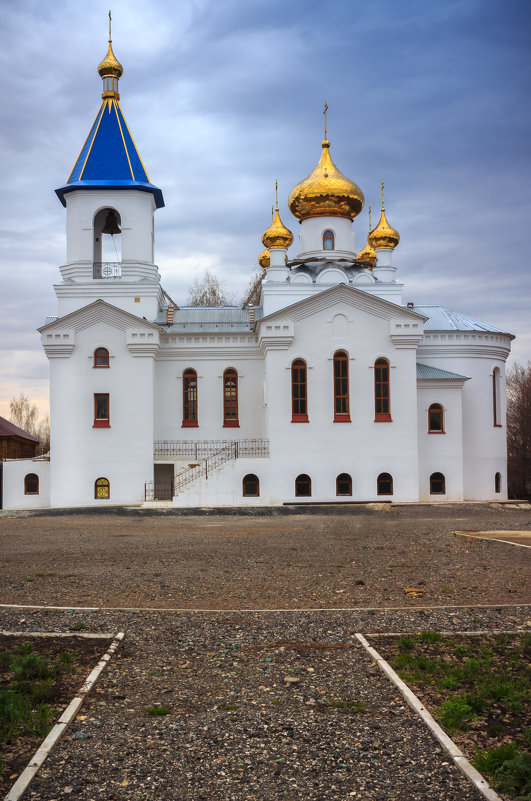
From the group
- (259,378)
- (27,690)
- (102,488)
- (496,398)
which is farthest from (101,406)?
(27,690)

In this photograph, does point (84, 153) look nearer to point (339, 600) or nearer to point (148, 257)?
point (148, 257)

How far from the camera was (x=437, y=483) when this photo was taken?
85.7ft

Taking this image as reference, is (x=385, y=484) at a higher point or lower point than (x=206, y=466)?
lower

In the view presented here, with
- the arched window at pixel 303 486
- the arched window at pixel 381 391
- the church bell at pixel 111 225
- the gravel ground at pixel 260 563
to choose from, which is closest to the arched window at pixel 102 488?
the gravel ground at pixel 260 563

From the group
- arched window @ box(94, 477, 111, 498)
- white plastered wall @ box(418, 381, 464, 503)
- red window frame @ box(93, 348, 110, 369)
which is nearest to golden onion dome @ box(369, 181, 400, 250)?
white plastered wall @ box(418, 381, 464, 503)

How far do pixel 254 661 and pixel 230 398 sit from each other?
20837 mm

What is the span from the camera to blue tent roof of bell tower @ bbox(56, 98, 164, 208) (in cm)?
2678

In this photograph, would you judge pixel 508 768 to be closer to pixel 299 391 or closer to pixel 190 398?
pixel 299 391

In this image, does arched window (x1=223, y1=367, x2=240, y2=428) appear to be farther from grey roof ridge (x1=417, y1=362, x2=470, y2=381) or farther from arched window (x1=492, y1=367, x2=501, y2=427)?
arched window (x1=492, y1=367, x2=501, y2=427)

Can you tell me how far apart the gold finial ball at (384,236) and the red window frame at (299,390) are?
615 cm

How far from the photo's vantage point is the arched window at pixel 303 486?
24.8m

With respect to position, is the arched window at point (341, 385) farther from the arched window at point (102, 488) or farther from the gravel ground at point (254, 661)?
the gravel ground at point (254, 661)

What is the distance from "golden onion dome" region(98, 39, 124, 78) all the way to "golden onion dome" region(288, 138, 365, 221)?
25.9 feet

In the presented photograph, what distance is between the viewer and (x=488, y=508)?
23828 mm
